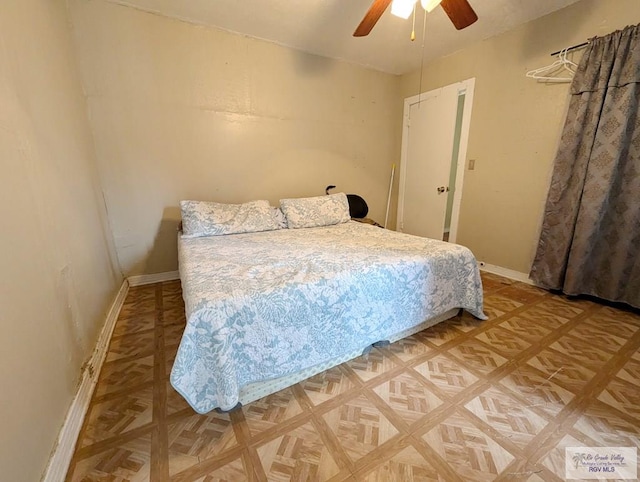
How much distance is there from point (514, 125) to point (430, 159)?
97cm

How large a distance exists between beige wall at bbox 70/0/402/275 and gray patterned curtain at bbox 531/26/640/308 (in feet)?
7.29

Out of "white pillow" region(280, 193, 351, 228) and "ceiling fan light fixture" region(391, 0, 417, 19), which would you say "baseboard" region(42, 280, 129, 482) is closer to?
"white pillow" region(280, 193, 351, 228)

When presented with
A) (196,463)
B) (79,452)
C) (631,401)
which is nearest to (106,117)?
(79,452)

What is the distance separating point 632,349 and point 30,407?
301 centimetres

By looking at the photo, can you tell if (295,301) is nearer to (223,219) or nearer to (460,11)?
(223,219)

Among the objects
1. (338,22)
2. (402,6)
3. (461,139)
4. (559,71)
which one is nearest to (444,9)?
(402,6)

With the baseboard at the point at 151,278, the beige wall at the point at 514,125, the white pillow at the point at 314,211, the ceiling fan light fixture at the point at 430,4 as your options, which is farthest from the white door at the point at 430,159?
the baseboard at the point at 151,278

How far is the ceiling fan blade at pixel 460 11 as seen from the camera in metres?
1.57

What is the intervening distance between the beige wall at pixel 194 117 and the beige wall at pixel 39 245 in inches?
16.6

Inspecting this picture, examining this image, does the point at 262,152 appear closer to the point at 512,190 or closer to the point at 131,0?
the point at 131,0

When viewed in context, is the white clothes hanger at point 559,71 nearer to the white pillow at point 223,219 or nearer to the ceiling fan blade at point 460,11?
the ceiling fan blade at point 460,11

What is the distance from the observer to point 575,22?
213 cm

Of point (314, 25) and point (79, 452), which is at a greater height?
point (314, 25)

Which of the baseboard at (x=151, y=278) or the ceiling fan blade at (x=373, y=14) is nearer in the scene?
the ceiling fan blade at (x=373, y=14)
